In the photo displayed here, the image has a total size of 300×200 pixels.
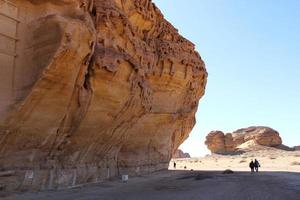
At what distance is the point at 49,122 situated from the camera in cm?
1463

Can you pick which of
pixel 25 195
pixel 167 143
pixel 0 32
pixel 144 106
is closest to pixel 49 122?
pixel 25 195

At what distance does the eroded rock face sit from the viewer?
44.2ft

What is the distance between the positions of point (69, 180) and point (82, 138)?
2089mm

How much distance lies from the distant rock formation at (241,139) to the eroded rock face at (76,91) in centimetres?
4612

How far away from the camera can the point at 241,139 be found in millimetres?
73875

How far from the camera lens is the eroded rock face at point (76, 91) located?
531 inches

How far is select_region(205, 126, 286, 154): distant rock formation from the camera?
67.8m

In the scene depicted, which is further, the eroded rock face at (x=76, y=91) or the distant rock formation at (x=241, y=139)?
the distant rock formation at (x=241, y=139)

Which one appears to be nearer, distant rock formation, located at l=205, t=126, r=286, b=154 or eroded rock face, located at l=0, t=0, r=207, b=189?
eroded rock face, located at l=0, t=0, r=207, b=189

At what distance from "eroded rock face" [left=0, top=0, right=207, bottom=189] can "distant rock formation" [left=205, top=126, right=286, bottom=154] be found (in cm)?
→ 4612

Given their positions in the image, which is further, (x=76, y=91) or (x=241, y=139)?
(x=241, y=139)

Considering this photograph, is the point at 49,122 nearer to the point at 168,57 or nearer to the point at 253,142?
the point at 168,57

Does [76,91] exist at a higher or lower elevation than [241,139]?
lower

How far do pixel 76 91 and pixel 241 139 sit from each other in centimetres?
6254
